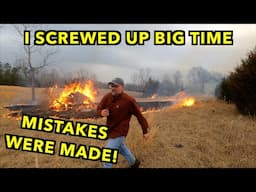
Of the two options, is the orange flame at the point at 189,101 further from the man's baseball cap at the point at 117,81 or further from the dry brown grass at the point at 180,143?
the man's baseball cap at the point at 117,81

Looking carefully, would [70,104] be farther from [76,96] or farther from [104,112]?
[104,112]

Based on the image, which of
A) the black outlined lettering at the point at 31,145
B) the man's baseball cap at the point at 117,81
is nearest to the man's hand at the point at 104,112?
the man's baseball cap at the point at 117,81

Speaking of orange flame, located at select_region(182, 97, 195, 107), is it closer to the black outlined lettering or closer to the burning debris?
the burning debris

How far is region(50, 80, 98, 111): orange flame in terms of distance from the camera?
1164 cm

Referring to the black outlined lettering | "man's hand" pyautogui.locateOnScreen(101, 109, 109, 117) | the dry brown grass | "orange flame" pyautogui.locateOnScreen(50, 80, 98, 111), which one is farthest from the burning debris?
"man's hand" pyautogui.locateOnScreen(101, 109, 109, 117)

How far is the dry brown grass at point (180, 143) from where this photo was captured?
588cm

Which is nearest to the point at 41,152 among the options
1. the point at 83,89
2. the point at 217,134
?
the point at 217,134

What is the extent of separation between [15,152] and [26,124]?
1070mm

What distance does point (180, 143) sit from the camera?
6.98 m

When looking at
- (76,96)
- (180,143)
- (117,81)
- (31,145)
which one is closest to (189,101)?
(76,96)

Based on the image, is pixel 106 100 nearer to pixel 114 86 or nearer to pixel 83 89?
pixel 114 86

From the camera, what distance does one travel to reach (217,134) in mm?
7707

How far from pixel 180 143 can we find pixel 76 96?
6.28 m

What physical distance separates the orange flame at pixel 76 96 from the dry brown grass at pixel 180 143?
206 centimetres
